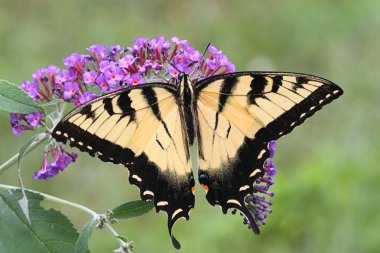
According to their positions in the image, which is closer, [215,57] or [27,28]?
[215,57]

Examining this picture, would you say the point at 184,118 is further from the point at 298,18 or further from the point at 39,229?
the point at 298,18

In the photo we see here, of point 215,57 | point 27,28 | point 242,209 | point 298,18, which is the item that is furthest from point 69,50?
point 242,209

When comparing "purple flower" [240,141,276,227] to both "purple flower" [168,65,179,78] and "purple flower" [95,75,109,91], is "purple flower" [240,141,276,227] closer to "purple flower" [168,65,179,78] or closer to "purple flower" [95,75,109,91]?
"purple flower" [168,65,179,78]

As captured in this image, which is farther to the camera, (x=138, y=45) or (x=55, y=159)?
(x=138, y=45)

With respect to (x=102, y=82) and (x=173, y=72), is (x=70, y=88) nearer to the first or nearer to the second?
(x=102, y=82)

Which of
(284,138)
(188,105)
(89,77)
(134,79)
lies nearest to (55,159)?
(89,77)

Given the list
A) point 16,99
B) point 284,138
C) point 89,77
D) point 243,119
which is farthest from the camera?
point 284,138

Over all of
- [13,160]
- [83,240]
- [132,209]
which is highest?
[13,160]
